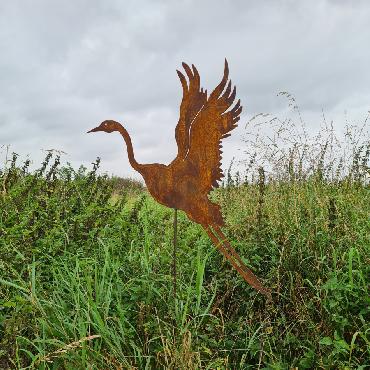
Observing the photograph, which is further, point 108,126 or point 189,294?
point 108,126

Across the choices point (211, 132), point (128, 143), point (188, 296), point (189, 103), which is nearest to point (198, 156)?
point (211, 132)

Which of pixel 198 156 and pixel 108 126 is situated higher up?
pixel 108 126

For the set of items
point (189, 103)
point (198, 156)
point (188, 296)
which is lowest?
point (188, 296)

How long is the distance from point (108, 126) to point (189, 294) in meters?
1.30

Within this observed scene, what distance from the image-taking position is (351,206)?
4.87 m

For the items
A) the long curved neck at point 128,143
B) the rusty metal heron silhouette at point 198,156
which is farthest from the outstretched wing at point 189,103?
the long curved neck at point 128,143

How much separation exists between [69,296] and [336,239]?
7.09 ft

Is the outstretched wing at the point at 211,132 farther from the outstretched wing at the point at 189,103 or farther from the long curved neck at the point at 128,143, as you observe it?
the long curved neck at the point at 128,143

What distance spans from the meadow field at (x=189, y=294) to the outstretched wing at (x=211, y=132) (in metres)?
0.67

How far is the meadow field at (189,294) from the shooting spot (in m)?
2.86

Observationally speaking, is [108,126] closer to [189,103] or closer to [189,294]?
[189,103]

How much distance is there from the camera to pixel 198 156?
315 cm

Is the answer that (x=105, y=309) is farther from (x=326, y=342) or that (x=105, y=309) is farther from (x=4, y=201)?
(x=4, y=201)

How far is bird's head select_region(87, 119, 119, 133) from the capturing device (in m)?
3.36
